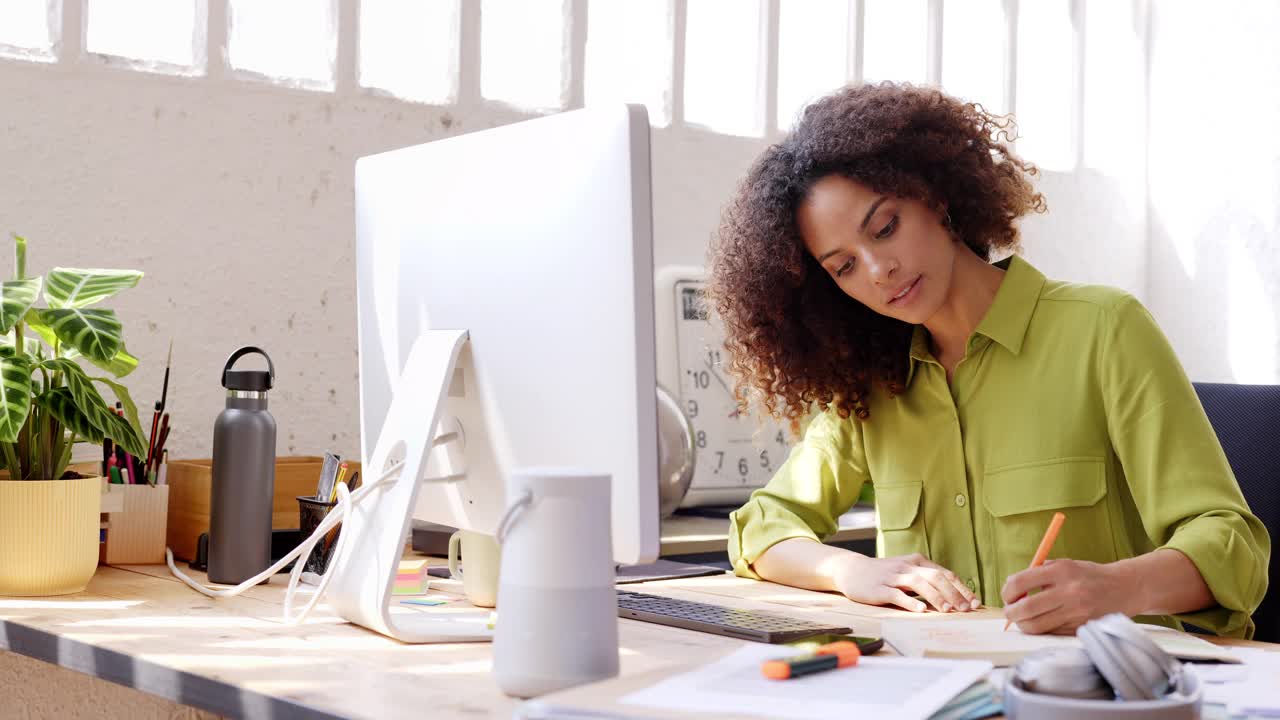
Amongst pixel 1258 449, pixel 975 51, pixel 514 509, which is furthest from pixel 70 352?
pixel 975 51

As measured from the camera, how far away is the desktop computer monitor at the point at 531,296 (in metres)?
1.05

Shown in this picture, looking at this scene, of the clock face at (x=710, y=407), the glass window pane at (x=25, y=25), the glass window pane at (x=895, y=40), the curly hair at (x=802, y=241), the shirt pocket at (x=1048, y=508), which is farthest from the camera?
the glass window pane at (x=895, y=40)

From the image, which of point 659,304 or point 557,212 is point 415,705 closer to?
point 557,212

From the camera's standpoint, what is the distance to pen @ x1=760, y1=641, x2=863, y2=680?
899 mm

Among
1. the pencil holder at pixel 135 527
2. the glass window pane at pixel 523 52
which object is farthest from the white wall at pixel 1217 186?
the pencil holder at pixel 135 527

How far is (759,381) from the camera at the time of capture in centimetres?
195

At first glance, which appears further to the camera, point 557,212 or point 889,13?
point 889,13

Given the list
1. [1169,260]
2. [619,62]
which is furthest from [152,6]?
[1169,260]

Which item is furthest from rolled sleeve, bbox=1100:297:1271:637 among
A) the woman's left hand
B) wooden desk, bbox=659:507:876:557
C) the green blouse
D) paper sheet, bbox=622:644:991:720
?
wooden desk, bbox=659:507:876:557

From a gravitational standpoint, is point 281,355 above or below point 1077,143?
below

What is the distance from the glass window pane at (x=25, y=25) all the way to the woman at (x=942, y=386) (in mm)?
1108

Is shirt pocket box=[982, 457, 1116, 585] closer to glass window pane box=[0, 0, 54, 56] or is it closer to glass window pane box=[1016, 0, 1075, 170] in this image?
glass window pane box=[0, 0, 54, 56]

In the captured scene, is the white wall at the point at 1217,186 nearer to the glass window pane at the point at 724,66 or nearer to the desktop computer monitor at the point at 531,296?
the glass window pane at the point at 724,66

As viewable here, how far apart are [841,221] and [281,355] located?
1.05 meters
